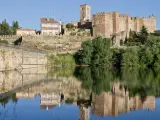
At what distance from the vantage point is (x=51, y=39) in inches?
2744

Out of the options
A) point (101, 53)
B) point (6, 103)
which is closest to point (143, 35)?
point (101, 53)

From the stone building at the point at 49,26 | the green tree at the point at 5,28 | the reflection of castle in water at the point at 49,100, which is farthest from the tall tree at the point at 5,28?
the reflection of castle in water at the point at 49,100

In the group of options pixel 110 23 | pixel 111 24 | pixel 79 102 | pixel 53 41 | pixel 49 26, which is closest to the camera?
pixel 79 102

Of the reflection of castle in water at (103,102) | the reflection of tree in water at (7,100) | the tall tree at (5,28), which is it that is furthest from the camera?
the tall tree at (5,28)

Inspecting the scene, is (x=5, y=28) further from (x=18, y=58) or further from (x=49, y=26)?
(x=18, y=58)

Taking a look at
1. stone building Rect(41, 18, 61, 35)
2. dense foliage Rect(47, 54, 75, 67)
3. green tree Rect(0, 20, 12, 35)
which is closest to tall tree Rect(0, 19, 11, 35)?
green tree Rect(0, 20, 12, 35)

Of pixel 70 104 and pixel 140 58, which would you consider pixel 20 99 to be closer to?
pixel 70 104

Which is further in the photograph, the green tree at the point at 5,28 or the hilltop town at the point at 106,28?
the green tree at the point at 5,28

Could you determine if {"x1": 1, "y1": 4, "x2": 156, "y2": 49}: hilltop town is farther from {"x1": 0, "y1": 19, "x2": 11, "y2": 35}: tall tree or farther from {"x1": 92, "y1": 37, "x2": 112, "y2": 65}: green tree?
{"x1": 0, "y1": 19, "x2": 11, "y2": 35}: tall tree

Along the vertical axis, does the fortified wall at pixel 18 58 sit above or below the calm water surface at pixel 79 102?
above

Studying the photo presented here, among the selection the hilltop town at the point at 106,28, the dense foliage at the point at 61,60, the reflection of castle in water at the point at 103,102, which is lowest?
the reflection of castle in water at the point at 103,102

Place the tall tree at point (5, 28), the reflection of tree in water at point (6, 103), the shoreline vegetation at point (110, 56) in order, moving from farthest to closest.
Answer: the tall tree at point (5, 28) → the shoreline vegetation at point (110, 56) → the reflection of tree in water at point (6, 103)

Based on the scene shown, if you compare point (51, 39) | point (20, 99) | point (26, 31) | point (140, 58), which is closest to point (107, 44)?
point (140, 58)

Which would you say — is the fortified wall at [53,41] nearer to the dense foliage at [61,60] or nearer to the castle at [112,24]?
the castle at [112,24]
